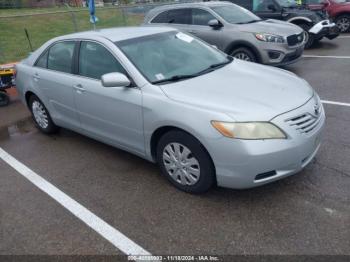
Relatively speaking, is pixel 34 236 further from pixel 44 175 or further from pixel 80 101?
pixel 80 101

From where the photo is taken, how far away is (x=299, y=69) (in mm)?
8398

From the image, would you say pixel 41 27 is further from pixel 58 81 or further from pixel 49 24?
pixel 58 81

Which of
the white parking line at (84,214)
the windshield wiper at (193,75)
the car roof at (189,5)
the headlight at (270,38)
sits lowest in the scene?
the white parking line at (84,214)

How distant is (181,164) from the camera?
3.47 meters

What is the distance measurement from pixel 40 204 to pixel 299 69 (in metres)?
6.80

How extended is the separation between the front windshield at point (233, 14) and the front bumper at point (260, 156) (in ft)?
17.7

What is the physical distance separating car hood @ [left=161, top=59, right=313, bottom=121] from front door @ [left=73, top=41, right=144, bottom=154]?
0.50 meters

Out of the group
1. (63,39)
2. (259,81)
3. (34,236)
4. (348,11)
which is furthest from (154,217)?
(348,11)

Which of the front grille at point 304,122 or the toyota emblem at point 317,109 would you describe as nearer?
the front grille at point 304,122

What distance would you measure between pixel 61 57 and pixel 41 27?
1284 cm

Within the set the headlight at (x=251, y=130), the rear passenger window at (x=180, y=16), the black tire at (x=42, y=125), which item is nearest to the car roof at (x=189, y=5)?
the rear passenger window at (x=180, y=16)

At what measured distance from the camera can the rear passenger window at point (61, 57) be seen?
15.0 ft

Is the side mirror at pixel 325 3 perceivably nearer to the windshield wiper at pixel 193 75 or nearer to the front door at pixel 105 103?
the windshield wiper at pixel 193 75

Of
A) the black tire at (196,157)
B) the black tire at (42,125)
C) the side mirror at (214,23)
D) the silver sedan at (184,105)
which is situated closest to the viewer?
the silver sedan at (184,105)
